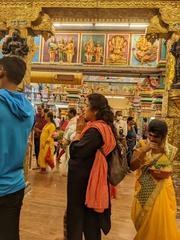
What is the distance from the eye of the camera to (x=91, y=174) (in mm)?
2381

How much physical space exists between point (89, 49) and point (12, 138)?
944 centimetres

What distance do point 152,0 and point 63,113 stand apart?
1452 cm

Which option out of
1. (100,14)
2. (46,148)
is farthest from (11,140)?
(46,148)

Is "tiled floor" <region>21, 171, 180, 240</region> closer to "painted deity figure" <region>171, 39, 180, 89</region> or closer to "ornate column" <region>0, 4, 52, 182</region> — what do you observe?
"ornate column" <region>0, 4, 52, 182</region>

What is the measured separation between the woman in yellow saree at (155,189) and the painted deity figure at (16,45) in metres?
2.81

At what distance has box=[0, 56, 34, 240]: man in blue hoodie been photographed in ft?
4.94

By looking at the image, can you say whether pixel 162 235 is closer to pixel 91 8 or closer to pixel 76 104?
pixel 91 8

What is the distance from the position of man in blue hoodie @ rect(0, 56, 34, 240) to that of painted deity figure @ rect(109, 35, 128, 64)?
9.21 metres

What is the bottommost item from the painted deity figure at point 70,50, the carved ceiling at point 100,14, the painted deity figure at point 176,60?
the painted deity figure at point 176,60

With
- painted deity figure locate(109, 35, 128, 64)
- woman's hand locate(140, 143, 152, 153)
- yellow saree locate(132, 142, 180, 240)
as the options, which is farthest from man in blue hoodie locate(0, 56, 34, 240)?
painted deity figure locate(109, 35, 128, 64)

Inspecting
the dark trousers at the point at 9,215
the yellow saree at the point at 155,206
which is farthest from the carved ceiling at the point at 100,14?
the dark trousers at the point at 9,215

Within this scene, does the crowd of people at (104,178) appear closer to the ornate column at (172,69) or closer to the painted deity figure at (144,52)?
the ornate column at (172,69)

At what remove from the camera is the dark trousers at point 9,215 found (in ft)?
5.11

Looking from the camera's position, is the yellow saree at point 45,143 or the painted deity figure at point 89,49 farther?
the painted deity figure at point 89,49
